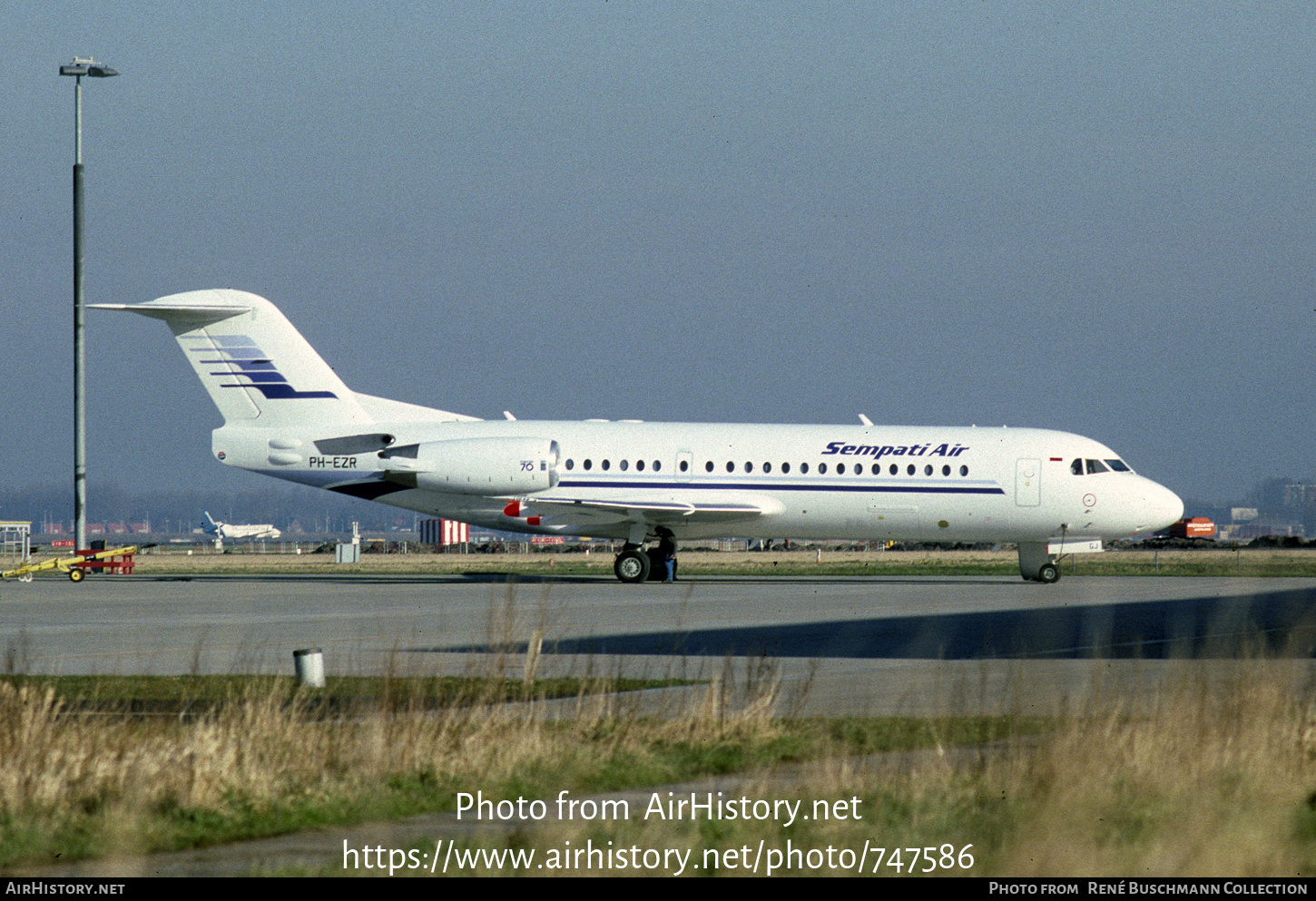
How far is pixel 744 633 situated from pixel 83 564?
29015 mm

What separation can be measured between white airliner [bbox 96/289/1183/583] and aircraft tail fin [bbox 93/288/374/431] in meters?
0.04

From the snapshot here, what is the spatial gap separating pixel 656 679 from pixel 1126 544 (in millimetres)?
97414

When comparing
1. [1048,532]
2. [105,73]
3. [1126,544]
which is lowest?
[1126,544]

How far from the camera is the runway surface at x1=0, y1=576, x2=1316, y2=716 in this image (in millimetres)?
13945

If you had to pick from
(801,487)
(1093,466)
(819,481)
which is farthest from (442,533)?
(1093,466)

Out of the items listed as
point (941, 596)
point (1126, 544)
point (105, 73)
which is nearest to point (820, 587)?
point (941, 596)

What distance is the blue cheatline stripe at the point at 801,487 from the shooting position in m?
36.1

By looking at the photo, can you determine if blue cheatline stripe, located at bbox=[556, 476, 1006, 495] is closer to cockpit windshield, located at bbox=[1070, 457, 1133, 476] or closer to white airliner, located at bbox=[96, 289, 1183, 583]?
white airliner, located at bbox=[96, 289, 1183, 583]

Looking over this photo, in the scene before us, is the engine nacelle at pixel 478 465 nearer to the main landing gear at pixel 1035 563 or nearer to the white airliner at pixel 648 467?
the white airliner at pixel 648 467

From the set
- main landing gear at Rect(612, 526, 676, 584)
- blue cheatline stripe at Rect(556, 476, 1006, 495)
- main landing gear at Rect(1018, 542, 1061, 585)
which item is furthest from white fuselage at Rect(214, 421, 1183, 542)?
main landing gear at Rect(612, 526, 676, 584)

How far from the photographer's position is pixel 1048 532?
36.8 meters

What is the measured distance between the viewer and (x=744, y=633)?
20250 millimetres

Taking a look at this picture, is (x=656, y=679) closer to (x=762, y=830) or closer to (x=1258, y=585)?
(x=762, y=830)

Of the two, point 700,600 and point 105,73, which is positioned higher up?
point 105,73
